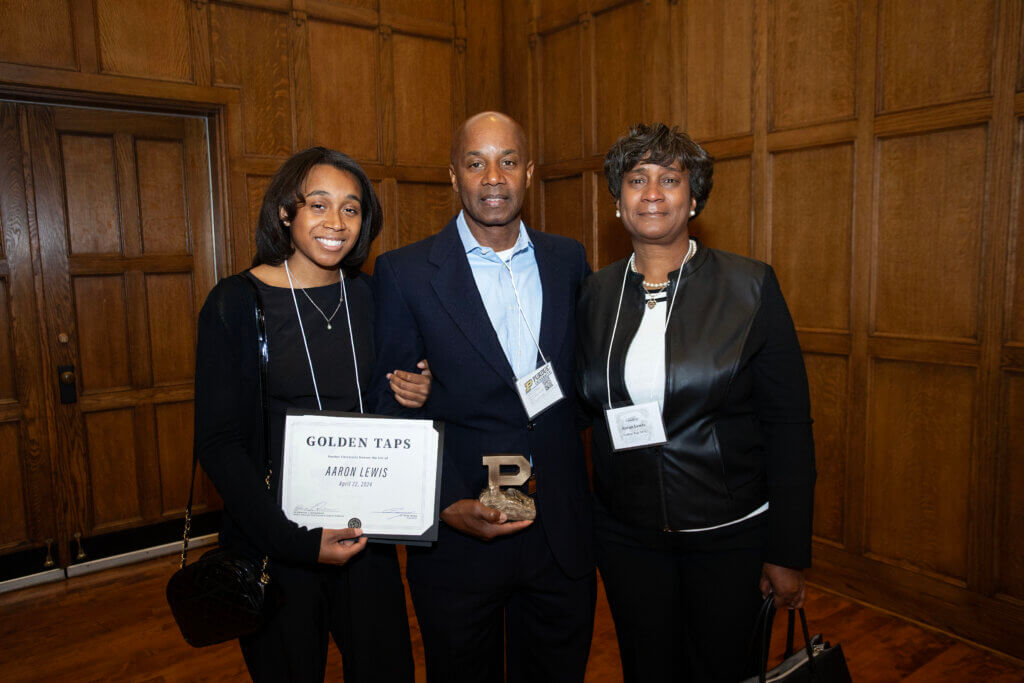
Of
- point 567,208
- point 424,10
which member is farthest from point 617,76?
point 424,10

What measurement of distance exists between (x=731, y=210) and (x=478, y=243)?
7.10 ft

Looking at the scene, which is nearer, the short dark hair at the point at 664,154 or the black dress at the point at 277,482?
the black dress at the point at 277,482

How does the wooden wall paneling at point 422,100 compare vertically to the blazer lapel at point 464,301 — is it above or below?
above

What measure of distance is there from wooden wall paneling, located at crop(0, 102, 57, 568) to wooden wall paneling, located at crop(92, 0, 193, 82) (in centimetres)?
57

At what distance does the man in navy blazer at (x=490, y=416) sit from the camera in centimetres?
169

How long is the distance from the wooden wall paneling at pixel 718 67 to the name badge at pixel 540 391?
236 cm

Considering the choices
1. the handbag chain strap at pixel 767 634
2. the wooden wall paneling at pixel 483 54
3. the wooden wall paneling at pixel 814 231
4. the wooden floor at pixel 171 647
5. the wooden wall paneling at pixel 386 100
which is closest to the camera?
the handbag chain strap at pixel 767 634

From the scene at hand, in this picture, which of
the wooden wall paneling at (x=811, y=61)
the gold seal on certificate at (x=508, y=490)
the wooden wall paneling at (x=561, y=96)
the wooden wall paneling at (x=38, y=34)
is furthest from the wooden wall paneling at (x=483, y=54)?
the gold seal on certificate at (x=508, y=490)

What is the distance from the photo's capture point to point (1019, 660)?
8.96 feet

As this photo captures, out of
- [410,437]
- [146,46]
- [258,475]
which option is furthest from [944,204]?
[146,46]

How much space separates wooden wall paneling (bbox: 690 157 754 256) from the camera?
3.49 meters

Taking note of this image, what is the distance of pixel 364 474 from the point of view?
59.3 inches

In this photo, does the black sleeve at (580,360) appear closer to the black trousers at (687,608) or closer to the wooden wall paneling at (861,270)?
the black trousers at (687,608)

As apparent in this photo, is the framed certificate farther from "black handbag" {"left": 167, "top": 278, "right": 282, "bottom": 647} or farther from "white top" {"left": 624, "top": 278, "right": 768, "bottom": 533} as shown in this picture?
"white top" {"left": 624, "top": 278, "right": 768, "bottom": 533}
